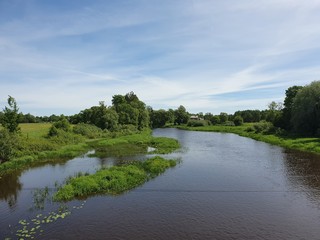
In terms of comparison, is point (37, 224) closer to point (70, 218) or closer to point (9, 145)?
point (70, 218)

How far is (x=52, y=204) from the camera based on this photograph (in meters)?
23.3

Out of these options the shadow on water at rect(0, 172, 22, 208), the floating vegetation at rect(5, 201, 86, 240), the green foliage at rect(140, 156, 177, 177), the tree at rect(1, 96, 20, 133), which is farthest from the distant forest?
the floating vegetation at rect(5, 201, 86, 240)

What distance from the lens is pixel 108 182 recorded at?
27.8 m

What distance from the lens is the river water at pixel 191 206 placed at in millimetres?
18609

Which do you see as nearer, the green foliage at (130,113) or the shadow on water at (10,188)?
the shadow on water at (10,188)

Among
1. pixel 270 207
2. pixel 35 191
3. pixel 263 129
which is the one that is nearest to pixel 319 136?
pixel 263 129

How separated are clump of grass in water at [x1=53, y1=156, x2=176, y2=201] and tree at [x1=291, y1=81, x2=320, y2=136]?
41784 millimetres

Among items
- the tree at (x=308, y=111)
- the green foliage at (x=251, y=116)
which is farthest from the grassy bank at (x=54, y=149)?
the green foliage at (x=251, y=116)

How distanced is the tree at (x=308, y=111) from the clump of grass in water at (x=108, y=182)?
41784mm

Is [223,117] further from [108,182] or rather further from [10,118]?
[108,182]

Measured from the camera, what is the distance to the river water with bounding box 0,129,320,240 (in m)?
18.6

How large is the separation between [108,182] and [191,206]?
858 centimetres

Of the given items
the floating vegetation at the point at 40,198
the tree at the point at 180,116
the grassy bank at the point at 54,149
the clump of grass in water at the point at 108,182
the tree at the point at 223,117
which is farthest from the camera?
the tree at the point at 180,116

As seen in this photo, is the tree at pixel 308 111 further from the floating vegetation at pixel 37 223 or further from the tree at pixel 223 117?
the tree at pixel 223 117
